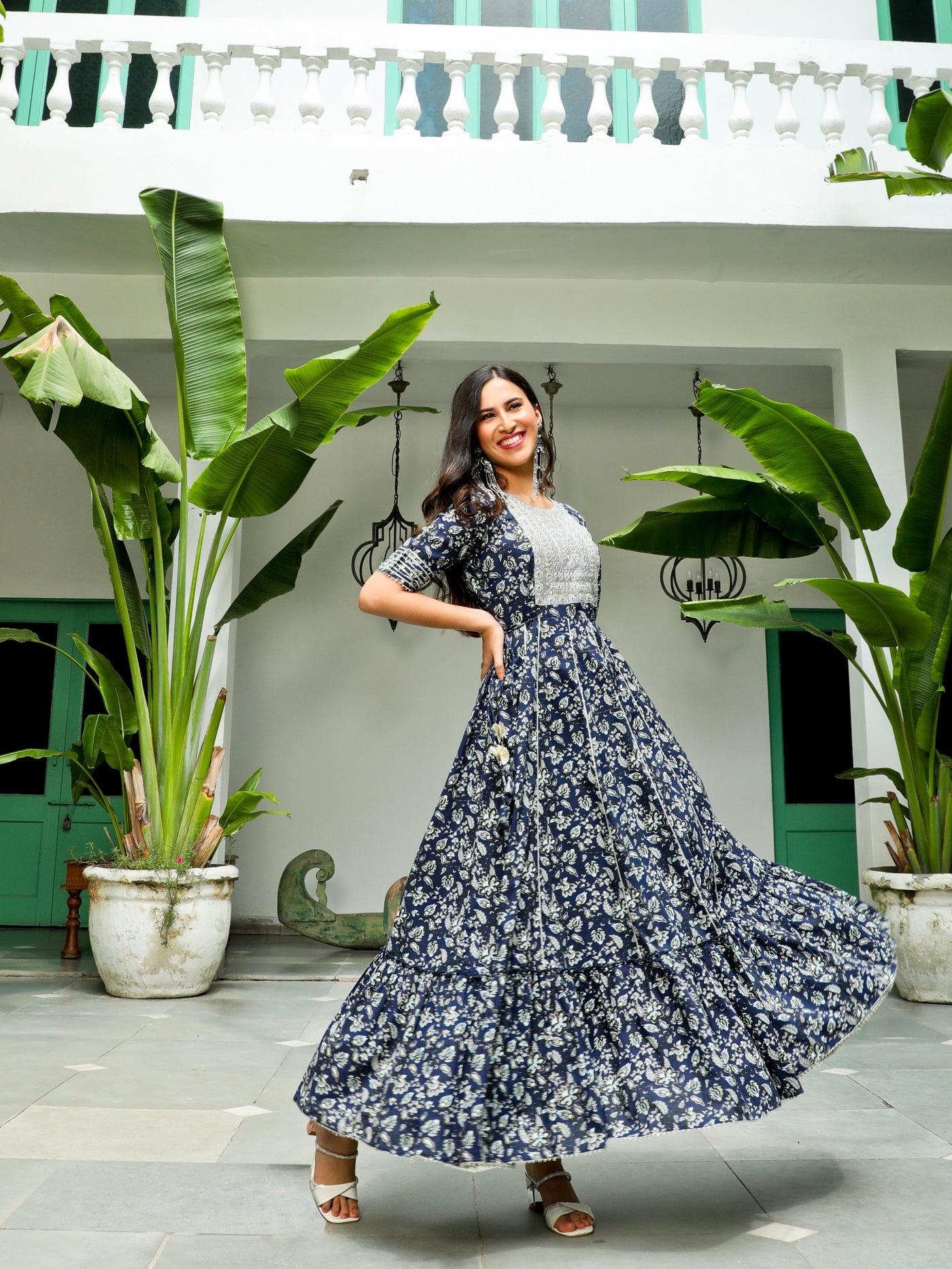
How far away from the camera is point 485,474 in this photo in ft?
5.73

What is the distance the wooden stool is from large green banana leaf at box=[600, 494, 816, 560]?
2700 millimetres

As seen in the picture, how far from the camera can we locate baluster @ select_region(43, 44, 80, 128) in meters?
4.00

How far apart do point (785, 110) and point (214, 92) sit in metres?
2.22

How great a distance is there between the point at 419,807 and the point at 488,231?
296cm

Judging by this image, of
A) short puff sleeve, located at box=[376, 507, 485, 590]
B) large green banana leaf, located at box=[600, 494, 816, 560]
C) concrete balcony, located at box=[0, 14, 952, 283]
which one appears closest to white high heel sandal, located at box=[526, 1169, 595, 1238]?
short puff sleeve, located at box=[376, 507, 485, 590]

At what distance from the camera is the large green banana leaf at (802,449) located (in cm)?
334

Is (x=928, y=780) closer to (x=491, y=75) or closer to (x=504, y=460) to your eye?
(x=504, y=460)

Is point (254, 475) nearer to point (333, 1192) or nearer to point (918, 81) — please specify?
point (333, 1192)

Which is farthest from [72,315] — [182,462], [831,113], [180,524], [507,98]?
[831,113]

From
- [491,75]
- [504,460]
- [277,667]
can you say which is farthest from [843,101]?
[504,460]

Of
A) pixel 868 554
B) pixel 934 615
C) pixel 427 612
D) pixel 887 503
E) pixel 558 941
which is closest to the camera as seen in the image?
pixel 558 941

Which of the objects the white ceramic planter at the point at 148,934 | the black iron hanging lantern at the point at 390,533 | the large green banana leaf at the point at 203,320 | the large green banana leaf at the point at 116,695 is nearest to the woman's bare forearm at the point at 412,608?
the large green banana leaf at the point at 203,320

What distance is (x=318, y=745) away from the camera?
5.61m

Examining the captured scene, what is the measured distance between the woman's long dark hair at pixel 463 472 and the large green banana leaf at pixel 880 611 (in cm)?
153
